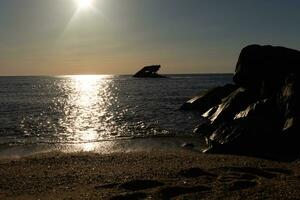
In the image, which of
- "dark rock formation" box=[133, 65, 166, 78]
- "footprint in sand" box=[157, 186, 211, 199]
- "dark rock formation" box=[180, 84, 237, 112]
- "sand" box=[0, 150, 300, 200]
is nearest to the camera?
"footprint in sand" box=[157, 186, 211, 199]

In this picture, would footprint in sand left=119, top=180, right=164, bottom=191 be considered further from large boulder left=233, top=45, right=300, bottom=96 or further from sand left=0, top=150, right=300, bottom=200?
large boulder left=233, top=45, right=300, bottom=96

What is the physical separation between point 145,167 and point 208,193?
4.57 meters

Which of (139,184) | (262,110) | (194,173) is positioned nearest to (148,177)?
(139,184)

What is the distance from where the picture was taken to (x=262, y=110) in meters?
22.7

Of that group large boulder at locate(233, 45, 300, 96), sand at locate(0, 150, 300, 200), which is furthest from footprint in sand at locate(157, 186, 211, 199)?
large boulder at locate(233, 45, 300, 96)

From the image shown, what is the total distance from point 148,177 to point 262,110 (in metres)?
11.7

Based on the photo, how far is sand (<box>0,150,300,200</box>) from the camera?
1113 cm

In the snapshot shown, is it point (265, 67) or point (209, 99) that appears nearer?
point (265, 67)

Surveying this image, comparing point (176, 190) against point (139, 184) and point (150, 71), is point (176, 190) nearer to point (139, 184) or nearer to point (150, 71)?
point (139, 184)

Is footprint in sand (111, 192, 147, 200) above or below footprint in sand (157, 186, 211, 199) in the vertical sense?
below

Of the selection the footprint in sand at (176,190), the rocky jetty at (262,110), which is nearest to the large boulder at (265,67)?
the rocky jetty at (262,110)

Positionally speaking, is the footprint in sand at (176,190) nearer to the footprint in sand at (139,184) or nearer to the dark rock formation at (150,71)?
the footprint in sand at (139,184)

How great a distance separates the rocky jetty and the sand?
140 centimetres

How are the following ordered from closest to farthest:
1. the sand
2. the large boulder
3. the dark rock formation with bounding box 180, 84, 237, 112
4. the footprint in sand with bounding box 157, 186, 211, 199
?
the footprint in sand with bounding box 157, 186, 211, 199 → the sand → the large boulder → the dark rock formation with bounding box 180, 84, 237, 112
